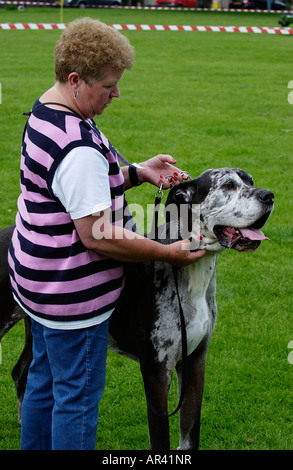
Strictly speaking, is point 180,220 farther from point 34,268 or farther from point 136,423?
point 136,423

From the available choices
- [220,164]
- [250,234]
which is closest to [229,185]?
[250,234]

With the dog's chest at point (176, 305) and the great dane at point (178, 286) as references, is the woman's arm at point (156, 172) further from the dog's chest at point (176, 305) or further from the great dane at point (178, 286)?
the dog's chest at point (176, 305)

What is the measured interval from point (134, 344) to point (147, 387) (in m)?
0.24

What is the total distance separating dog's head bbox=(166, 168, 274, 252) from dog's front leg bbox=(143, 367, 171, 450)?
2.45 feet

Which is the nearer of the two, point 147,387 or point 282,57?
point 147,387

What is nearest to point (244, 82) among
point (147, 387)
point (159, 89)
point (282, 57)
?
point (159, 89)

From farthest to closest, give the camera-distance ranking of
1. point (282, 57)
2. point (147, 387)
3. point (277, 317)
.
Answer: point (282, 57)
point (277, 317)
point (147, 387)

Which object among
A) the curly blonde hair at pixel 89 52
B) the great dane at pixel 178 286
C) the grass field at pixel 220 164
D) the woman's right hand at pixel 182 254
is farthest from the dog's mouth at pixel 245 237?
the grass field at pixel 220 164

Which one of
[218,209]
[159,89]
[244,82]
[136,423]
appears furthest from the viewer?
[244,82]

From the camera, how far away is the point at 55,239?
2830mm

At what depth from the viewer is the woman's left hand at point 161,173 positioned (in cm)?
358

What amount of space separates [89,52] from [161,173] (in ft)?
3.75

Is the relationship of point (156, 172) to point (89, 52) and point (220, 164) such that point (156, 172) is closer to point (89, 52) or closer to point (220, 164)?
point (89, 52)

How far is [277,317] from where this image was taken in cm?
564
